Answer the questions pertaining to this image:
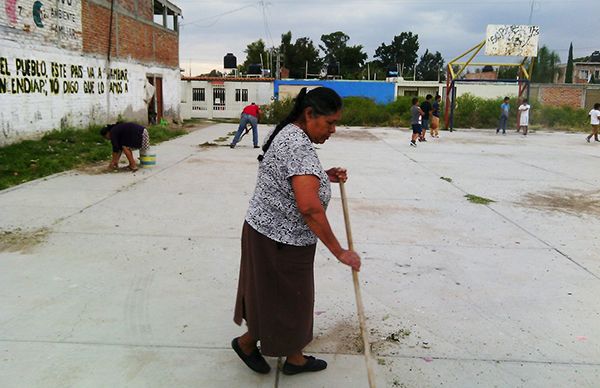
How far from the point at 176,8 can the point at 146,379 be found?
23272mm

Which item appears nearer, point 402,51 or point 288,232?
point 288,232

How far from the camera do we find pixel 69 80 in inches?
554

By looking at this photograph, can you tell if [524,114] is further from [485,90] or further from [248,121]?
[485,90]

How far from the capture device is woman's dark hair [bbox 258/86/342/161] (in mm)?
2832

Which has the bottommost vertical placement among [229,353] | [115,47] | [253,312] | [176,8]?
[229,353]

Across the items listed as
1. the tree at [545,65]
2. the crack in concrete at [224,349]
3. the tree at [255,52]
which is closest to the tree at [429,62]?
the tree at [545,65]

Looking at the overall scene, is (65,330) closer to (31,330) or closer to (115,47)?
(31,330)

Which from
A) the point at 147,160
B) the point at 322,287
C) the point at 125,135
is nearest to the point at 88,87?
the point at 147,160

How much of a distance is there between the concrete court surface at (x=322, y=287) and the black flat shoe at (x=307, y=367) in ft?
0.16

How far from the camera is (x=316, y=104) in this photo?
2832 millimetres

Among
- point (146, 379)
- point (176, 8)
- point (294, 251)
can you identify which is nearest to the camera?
point (294, 251)

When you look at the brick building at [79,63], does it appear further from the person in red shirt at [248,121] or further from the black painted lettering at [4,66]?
the person in red shirt at [248,121]

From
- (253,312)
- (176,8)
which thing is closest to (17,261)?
(253,312)

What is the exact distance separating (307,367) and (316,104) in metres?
1.54
